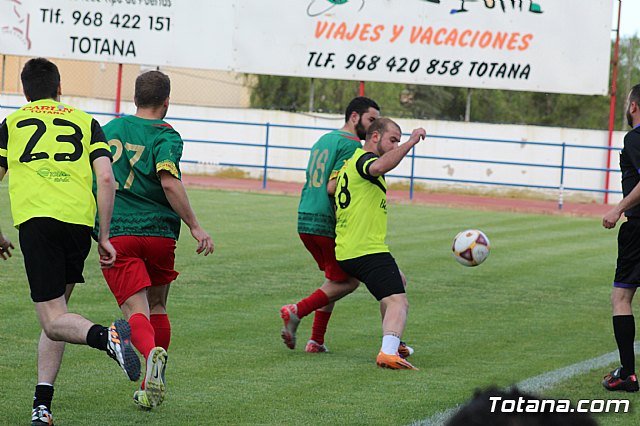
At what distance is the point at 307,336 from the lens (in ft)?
29.1

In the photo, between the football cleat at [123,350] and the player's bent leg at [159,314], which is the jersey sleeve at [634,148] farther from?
the football cleat at [123,350]

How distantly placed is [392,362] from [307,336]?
5.13 feet

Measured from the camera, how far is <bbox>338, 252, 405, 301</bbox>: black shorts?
7.65 metres

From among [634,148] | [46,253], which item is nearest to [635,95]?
[634,148]

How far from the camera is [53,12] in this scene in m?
27.6

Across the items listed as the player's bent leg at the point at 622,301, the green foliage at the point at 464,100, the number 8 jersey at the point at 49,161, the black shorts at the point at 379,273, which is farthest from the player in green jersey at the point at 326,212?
the green foliage at the point at 464,100

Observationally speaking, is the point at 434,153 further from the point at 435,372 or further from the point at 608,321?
the point at 435,372

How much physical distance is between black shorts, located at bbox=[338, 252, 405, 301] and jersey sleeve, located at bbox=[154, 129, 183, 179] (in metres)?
2.02

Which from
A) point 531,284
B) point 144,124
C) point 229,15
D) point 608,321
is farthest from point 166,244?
point 229,15

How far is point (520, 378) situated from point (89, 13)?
2209cm

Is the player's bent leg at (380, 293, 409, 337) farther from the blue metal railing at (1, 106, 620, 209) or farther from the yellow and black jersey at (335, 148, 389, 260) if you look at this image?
the blue metal railing at (1, 106, 620, 209)

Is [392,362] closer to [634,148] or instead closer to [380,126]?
[380,126]

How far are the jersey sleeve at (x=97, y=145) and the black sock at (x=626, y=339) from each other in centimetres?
348

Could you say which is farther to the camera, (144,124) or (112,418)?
(144,124)
